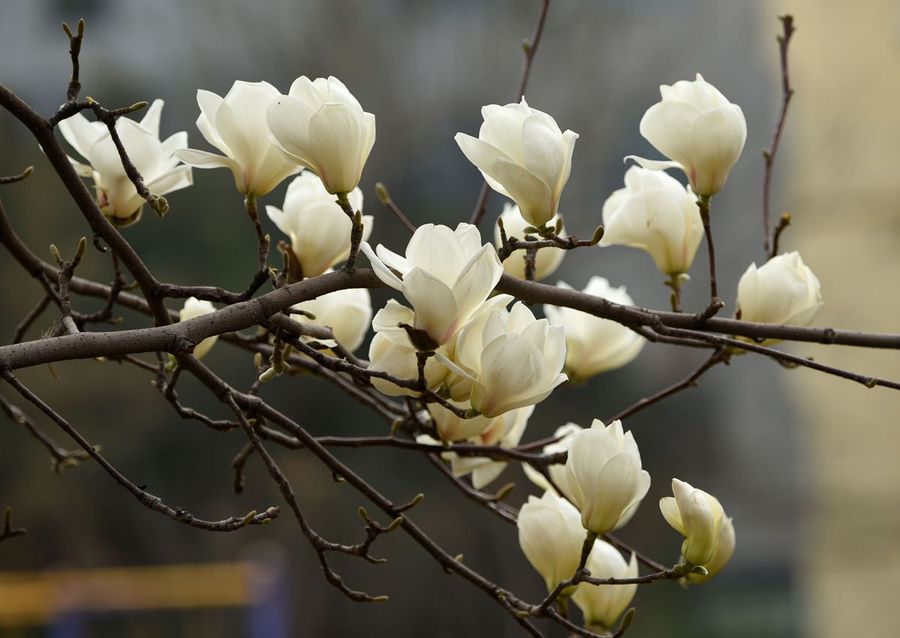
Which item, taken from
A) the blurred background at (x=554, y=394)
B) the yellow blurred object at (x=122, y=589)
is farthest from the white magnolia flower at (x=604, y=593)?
the blurred background at (x=554, y=394)

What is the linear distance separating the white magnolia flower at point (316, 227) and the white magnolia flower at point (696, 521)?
0.17 meters

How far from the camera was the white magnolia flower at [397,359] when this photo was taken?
37cm

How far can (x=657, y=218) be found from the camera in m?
0.49

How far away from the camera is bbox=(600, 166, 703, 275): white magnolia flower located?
0.49 metres

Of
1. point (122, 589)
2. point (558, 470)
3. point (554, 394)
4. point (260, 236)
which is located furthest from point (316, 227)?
point (554, 394)

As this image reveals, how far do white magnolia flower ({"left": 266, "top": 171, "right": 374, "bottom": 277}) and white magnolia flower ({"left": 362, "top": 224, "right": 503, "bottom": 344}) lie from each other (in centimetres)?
10

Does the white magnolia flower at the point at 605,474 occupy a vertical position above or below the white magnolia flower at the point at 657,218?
below

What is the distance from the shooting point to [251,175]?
1.41 ft

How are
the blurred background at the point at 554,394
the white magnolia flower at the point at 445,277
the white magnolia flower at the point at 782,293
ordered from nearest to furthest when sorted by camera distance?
the white magnolia flower at the point at 445,277 → the white magnolia flower at the point at 782,293 → the blurred background at the point at 554,394

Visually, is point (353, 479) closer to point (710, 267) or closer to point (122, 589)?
point (710, 267)

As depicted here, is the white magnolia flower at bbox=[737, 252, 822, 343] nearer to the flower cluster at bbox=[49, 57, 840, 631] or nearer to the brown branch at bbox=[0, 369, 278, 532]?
the flower cluster at bbox=[49, 57, 840, 631]

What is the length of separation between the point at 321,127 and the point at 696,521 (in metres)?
0.19

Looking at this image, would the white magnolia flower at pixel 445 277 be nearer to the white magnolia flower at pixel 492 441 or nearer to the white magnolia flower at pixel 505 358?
the white magnolia flower at pixel 505 358

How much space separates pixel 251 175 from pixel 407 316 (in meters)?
0.10
